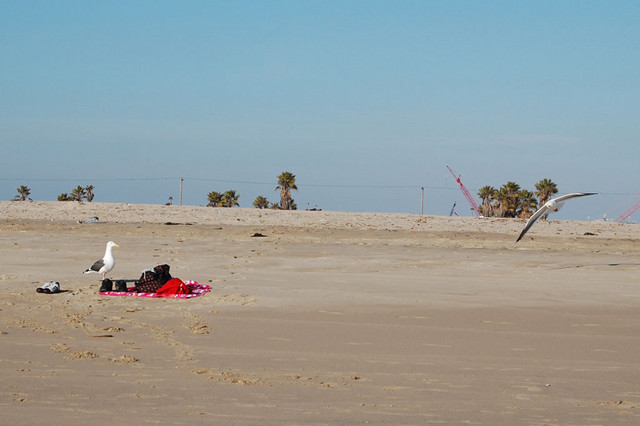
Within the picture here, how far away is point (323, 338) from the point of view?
7926 millimetres

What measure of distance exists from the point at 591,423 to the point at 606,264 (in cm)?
1102

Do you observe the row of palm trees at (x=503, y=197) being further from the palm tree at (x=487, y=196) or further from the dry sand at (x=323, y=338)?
the dry sand at (x=323, y=338)

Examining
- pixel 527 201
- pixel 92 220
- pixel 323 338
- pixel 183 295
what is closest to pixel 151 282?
pixel 183 295

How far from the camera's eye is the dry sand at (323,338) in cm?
540

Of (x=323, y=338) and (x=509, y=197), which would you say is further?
(x=509, y=197)

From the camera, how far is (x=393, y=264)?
48.2ft

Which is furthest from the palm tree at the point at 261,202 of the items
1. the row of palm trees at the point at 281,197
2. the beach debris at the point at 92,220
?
the beach debris at the point at 92,220

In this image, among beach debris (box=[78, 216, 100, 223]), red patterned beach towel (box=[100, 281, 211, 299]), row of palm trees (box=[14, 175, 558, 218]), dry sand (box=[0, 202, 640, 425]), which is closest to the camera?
dry sand (box=[0, 202, 640, 425])

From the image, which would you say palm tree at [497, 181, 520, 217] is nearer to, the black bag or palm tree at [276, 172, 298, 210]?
palm tree at [276, 172, 298, 210]

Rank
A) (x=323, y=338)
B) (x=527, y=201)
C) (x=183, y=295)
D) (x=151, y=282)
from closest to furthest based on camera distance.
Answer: (x=323, y=338) < (x=183, y=295) < (x=151, y=282) < (x=527, y=201)

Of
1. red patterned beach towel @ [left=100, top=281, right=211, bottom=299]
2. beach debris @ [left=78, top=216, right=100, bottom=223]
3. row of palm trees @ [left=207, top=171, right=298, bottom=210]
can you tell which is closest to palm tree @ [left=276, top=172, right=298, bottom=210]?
row of palm trees @ [left=207, top=171, right=298, bottom=210]

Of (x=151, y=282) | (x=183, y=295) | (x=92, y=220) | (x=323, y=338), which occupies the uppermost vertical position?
(x=92, y=220)

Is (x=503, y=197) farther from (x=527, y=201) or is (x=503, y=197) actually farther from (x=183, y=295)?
(x=183, y=295)

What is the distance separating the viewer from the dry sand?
5.40m
